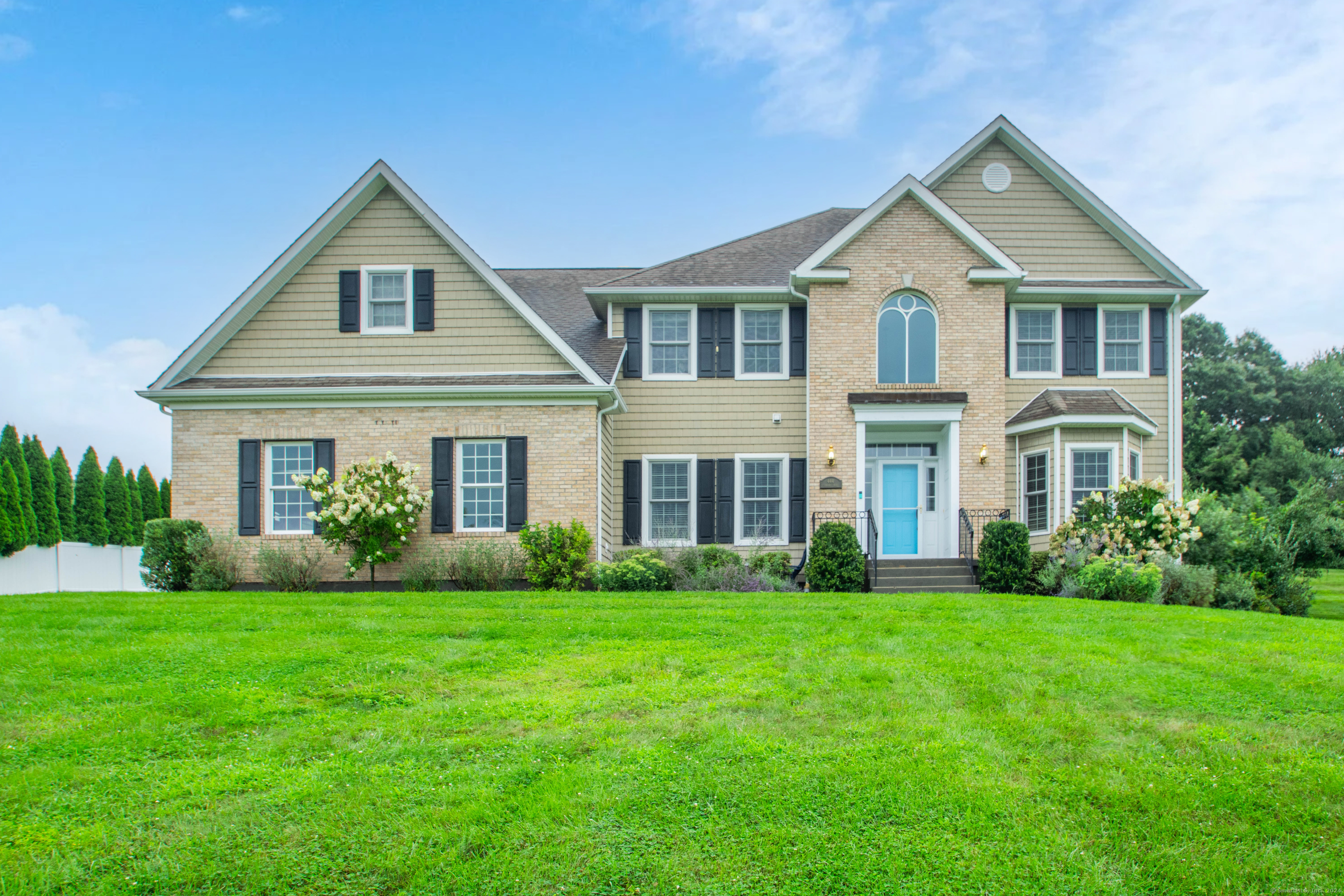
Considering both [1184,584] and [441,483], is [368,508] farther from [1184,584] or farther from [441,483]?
[1184,584]

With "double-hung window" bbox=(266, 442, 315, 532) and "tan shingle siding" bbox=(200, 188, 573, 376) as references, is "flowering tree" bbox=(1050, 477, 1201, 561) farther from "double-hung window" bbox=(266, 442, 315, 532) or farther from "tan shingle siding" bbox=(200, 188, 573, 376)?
"double-hung window" bbox=(266, 442, 315, 532)

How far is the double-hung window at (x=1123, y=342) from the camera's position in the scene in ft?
59.3

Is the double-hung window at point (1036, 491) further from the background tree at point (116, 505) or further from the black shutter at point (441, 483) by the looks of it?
the background tree at point (116, 505)

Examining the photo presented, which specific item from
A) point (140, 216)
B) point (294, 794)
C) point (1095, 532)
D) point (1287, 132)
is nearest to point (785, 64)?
point (1287, 132)

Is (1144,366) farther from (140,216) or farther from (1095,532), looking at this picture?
(140,216)

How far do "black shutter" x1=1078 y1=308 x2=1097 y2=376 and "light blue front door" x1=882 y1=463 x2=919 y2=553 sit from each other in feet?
12.9

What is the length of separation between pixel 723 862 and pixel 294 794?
8.81 feet

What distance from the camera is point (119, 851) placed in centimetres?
501

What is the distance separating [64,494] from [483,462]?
62.8 ft

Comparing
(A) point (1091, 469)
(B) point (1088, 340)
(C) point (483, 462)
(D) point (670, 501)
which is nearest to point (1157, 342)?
(B) point (1088, 340)

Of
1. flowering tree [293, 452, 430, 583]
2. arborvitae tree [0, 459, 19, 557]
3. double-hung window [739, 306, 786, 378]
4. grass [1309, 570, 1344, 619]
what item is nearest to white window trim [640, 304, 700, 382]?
double-hung window [739, 306, 786, 378]

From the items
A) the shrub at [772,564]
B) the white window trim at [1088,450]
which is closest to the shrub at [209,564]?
Result: the shrub at [772,564]

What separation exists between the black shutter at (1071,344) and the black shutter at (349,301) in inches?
522

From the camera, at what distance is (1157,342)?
59.3 ft
